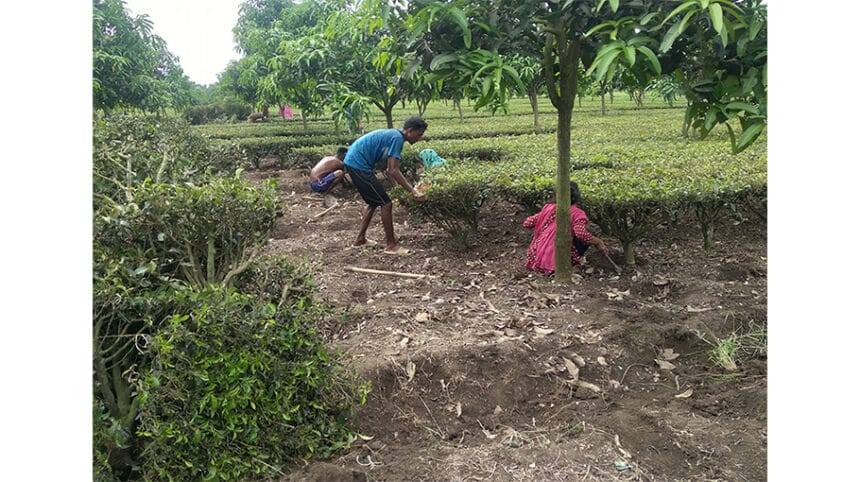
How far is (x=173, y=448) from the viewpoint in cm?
262

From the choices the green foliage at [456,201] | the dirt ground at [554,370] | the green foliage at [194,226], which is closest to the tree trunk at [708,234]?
the dirt ground at [554,370]

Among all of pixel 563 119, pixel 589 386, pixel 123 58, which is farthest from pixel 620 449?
pixel 123 58

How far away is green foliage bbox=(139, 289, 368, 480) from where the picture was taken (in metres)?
2.61

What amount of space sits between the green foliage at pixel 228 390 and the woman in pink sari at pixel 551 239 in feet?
9.83

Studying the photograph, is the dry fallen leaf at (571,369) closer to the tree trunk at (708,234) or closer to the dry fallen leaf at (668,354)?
the dry fallen leaf at (668,354)

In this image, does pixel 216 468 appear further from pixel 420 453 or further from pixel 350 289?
pixel 350 289

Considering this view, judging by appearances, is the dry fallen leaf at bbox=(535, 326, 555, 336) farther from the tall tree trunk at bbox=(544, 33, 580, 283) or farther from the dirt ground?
the tall tree trunk at bbox=(544, 33, 580, 283)

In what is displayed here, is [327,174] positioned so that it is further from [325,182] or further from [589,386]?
[589,386]

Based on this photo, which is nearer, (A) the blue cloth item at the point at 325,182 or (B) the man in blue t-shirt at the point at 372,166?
(B) the man in blue t-shirt at the point at 372,166

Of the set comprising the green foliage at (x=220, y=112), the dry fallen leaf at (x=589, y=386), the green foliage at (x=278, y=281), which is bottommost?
the dry fallen leaf at (x=589, y=386)

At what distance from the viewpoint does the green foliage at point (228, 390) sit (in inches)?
103

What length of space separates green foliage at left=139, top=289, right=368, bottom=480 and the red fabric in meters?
2.99

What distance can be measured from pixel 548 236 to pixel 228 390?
346 cm

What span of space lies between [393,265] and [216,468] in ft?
12.3
